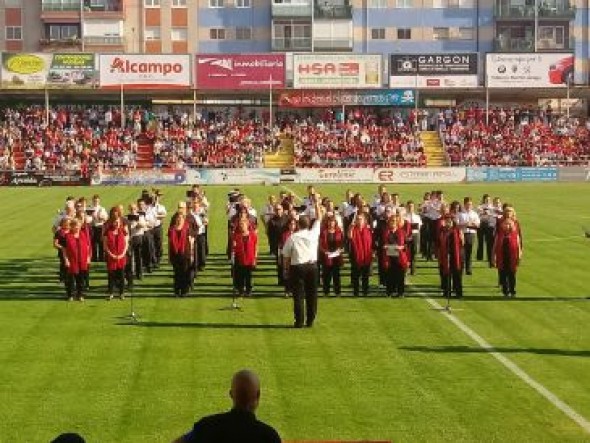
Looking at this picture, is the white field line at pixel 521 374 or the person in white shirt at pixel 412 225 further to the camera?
the person in white shirt at pixel 412 225

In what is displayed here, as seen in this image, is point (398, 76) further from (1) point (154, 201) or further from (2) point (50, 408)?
(2) point (50, 408)

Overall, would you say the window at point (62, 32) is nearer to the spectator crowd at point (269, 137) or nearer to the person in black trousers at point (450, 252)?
the spectator crowd at point (269, 137)

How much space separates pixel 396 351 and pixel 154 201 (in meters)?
12.4

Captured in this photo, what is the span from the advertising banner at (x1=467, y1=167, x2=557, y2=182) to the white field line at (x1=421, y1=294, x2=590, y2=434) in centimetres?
5520

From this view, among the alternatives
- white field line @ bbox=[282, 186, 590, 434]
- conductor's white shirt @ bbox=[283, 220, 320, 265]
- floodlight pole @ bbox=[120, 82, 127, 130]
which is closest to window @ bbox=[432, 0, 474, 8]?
floodlight pole @ bbox=[120, 82, 127, 130]

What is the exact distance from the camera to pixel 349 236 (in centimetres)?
2423

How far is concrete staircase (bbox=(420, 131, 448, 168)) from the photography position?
260ft

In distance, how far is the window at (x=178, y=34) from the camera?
100625 millimetres

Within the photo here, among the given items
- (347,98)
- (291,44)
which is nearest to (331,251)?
(347,98)

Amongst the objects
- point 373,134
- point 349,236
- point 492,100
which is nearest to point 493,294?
point 349,236

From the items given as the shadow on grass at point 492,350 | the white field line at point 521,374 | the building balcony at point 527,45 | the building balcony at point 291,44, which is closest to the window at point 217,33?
the building balcony at point 291,44

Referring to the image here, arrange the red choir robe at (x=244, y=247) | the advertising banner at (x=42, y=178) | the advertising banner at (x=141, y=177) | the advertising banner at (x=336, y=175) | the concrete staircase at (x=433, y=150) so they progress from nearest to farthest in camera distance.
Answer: the red choir robe at (x=244, y=247)
the advertising banner at (x=42, y=178)
the advertising banner at (x=141, y=177)
the advertising banner at (x=336, y=175)
the concrete staircase at (x=433, y=150)

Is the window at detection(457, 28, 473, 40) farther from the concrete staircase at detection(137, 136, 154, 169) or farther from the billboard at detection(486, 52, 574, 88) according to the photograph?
the concrete staircase at detection(137, 136, 154, 169)

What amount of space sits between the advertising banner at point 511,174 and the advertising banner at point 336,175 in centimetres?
692
